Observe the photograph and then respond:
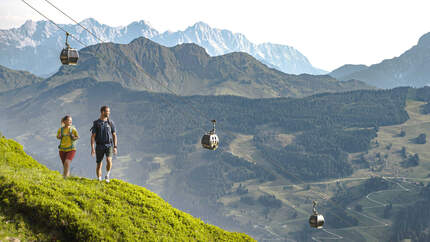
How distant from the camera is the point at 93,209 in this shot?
16.7 metres

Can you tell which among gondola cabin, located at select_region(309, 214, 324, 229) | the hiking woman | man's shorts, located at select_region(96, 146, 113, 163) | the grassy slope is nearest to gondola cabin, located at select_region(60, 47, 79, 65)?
the grassy slope

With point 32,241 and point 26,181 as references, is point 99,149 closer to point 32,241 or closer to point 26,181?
point 26,181

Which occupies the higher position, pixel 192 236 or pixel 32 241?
pixel 32 241

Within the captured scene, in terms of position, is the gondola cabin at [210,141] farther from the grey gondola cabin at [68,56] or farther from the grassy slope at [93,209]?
the grey gondola cabin at [68,56]

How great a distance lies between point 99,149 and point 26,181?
3735 millimetres

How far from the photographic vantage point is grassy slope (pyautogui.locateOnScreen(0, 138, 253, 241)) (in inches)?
604

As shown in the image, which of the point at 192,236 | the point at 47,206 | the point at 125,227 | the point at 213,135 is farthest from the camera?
the point at 213,135

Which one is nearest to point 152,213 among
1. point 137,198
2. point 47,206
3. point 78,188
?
point 137,198

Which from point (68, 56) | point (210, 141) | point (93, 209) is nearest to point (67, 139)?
point (93, 209)

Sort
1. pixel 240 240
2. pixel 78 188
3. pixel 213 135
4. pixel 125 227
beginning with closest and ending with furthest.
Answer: pixel 125 227, pixel 78 188, pixel 240 240, pixel 213 135

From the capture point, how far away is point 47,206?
50.9 ft

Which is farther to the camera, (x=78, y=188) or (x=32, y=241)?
(x=78, y=188)

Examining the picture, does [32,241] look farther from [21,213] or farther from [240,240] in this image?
[240,240]

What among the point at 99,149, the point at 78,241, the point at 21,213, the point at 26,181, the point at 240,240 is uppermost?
the point at 99,149
